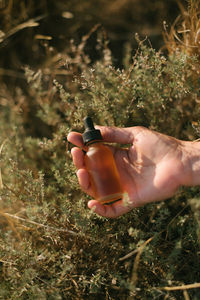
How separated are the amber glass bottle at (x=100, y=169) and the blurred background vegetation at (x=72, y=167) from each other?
0.60 feet

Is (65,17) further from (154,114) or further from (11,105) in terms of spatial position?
(154,114)

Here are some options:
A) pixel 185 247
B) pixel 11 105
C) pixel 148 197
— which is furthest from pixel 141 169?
pixel 11 105

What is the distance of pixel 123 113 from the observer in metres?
2.15

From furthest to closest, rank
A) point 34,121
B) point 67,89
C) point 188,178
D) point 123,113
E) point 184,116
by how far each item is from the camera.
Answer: point 34,121, point 67,89, point 184,116, point 123,113, point 188,178

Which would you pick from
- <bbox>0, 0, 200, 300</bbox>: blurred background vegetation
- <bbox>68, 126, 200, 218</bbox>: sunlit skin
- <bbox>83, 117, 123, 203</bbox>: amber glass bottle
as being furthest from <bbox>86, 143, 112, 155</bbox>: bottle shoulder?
<bbox>0, 0, 200, 300</bbox>: blurred background vegetation

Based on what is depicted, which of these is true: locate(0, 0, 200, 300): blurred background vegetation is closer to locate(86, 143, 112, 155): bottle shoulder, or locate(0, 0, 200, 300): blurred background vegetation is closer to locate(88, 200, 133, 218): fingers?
locate(88, 200, 133, 218): fingers

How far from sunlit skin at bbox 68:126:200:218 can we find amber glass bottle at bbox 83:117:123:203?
79 millimetres

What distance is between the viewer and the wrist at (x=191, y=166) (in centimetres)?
181

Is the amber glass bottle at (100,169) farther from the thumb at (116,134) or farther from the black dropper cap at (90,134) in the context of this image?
the thumb at (116,134)

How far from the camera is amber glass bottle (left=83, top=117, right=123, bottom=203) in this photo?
176cm

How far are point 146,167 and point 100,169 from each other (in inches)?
13.2

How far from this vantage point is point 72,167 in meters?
2.04

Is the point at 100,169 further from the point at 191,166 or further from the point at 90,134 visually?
the point at 191,166

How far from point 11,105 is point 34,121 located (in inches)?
12.3
